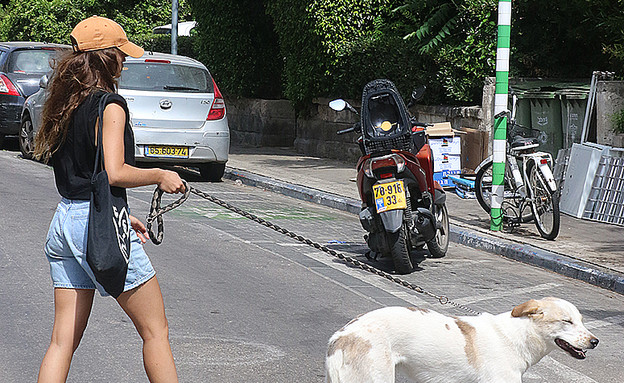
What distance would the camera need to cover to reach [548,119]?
1263 cm

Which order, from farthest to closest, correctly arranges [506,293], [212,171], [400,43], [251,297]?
[400,43], [212,171], [506,293], [251,297]

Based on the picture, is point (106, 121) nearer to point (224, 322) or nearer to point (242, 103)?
point (224, 322)

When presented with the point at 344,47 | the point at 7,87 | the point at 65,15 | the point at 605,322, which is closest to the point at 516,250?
the point at 605,322

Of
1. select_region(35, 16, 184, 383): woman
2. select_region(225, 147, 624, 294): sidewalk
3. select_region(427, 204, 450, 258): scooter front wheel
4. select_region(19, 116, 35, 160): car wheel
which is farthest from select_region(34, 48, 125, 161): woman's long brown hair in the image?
select_region(19, 116, 35, 160): car wheel

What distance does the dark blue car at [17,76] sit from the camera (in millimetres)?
14805

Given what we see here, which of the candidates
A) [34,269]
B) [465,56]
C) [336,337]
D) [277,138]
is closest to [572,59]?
[465,56]

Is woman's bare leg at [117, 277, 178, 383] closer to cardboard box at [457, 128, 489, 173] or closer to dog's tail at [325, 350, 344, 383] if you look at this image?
dog's tail at [325, 350, 344, 383]

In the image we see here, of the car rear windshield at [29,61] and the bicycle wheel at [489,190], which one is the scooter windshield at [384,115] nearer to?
the bicycle wheel at [489,190]

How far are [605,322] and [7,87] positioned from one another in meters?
11.7

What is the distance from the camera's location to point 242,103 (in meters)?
19.0

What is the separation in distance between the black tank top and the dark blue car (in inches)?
461

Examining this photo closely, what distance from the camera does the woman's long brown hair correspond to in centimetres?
350

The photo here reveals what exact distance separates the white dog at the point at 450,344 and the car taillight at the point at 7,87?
41.2 ft

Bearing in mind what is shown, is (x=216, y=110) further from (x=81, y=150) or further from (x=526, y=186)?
(x=81, y=150)
